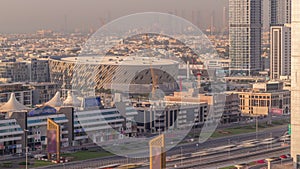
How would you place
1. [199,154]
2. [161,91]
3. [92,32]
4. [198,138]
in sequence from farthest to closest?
[92,32]
[161,91]
[198,138]
[199,154]

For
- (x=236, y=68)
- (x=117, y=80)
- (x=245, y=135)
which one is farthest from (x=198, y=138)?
(x=236, y=68)

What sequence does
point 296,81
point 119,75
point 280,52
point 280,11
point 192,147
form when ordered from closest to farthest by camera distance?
point 296,81 < point 192,147 < point 119,75 < point 280,52 < point 280,11

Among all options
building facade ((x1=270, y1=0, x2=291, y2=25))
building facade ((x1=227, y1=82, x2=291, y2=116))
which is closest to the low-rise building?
building facade ((x1=227, y1=82, x2=291, y2=116))

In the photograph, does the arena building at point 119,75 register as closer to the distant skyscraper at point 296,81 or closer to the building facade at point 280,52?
the building facade at point 280,52

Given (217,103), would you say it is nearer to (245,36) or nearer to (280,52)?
(280,52)

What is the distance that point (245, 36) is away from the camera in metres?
31.3

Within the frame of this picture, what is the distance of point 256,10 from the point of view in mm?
32125

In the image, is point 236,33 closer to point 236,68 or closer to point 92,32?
point 236,68

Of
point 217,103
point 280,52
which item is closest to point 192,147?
point 217,103

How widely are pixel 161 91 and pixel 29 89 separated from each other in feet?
10.9

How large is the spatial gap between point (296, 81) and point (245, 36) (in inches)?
857

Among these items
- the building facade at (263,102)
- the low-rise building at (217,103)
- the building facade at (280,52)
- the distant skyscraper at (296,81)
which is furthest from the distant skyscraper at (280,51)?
the distant skyscraper at (296,81)

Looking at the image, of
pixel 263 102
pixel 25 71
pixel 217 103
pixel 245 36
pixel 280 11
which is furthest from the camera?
pixel 280 11

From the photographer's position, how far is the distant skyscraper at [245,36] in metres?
30.7
